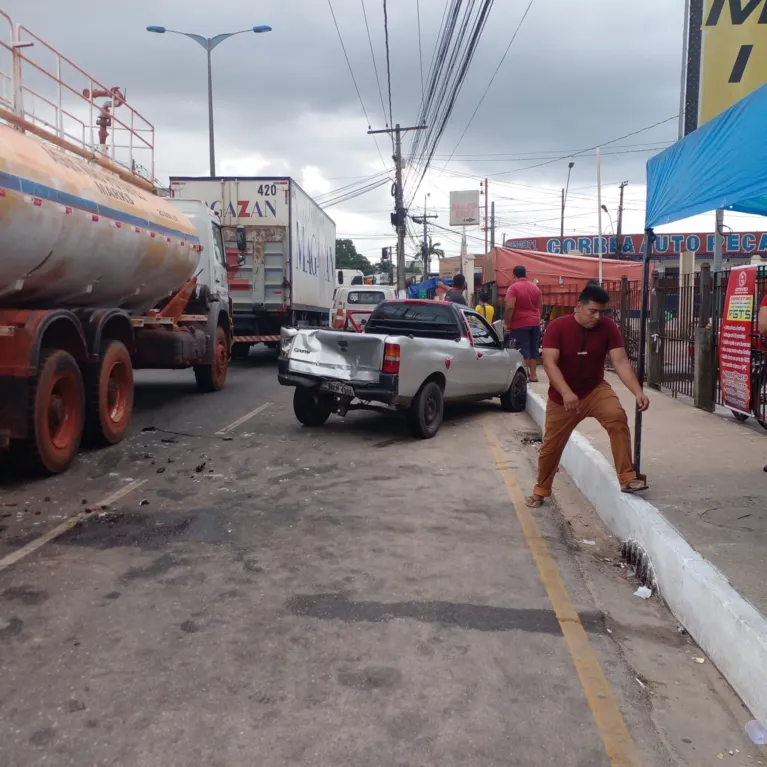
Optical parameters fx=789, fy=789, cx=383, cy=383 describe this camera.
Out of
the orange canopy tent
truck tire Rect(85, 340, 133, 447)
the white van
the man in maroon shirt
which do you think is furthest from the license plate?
the white van

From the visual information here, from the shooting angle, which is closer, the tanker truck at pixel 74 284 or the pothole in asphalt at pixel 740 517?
the pothole in asphalt at pixel 740 517

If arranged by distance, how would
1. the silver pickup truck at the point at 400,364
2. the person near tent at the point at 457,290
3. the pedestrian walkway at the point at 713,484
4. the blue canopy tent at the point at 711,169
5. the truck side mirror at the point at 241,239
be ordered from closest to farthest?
the pedestrian walkway at the point at 713,484 < the blue canopy tent at the point at 711,169 < the silver pickup truck at the point at 400,364 < the truck side mirror at the point at 241,239 < the person near tent at the point at 457,290

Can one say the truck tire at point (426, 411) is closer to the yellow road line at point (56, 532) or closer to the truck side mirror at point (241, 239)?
the yellow road line at point (56, 532)

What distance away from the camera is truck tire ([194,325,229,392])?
12633 millimetres

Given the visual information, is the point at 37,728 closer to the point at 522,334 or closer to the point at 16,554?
the point at 16,554

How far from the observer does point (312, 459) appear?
8008 millimetres

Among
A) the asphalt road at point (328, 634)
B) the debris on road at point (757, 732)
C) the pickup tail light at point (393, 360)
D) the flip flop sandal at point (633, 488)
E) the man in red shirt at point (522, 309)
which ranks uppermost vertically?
the man in red shirt at point (522, 309)

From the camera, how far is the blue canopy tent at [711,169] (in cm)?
480

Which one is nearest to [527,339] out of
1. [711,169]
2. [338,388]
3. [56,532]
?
[338,388]

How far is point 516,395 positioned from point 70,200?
6.85 meters

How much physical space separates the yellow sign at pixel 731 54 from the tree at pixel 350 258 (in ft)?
334

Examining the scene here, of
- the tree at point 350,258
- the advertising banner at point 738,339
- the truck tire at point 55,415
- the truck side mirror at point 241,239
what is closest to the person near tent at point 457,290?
the truck side mirror at point 241,239

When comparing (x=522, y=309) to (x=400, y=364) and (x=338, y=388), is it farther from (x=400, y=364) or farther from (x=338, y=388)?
(x=338, y=388)

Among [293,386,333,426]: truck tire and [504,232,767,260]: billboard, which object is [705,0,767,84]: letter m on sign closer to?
[293,386,333,426]: truck tire
